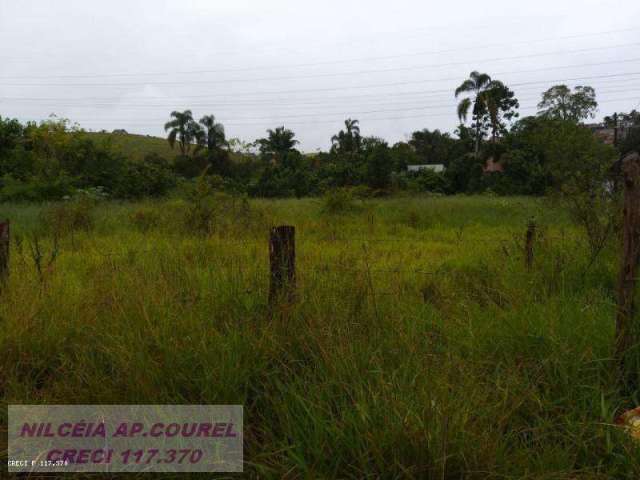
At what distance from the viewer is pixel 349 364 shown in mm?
2385

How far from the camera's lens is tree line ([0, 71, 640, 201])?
21000 millimetres

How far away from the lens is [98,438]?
2.17m

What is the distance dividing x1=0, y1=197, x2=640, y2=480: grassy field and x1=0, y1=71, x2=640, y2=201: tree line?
225 centimetres

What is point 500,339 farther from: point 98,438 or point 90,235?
point 90,235

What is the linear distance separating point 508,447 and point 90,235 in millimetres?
8738

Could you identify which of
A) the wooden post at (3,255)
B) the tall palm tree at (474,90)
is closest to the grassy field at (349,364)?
the wooden post at (3,255)

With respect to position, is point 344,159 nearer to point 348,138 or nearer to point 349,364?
point 348,138

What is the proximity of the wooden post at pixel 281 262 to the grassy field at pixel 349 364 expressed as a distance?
13cm

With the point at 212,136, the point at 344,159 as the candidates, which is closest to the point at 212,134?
the point at 212,136

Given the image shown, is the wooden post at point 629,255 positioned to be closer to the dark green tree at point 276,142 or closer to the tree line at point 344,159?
the tree line at point 344,159

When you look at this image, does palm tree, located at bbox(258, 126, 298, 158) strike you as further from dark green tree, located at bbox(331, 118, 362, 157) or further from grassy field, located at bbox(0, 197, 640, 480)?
grassy field, located at bbox(0, 197, 640, 480)

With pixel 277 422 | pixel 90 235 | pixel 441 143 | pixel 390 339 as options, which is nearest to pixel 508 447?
pixel 390 339

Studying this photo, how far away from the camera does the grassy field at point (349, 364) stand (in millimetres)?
1928

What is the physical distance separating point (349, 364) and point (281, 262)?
107 centimetres
